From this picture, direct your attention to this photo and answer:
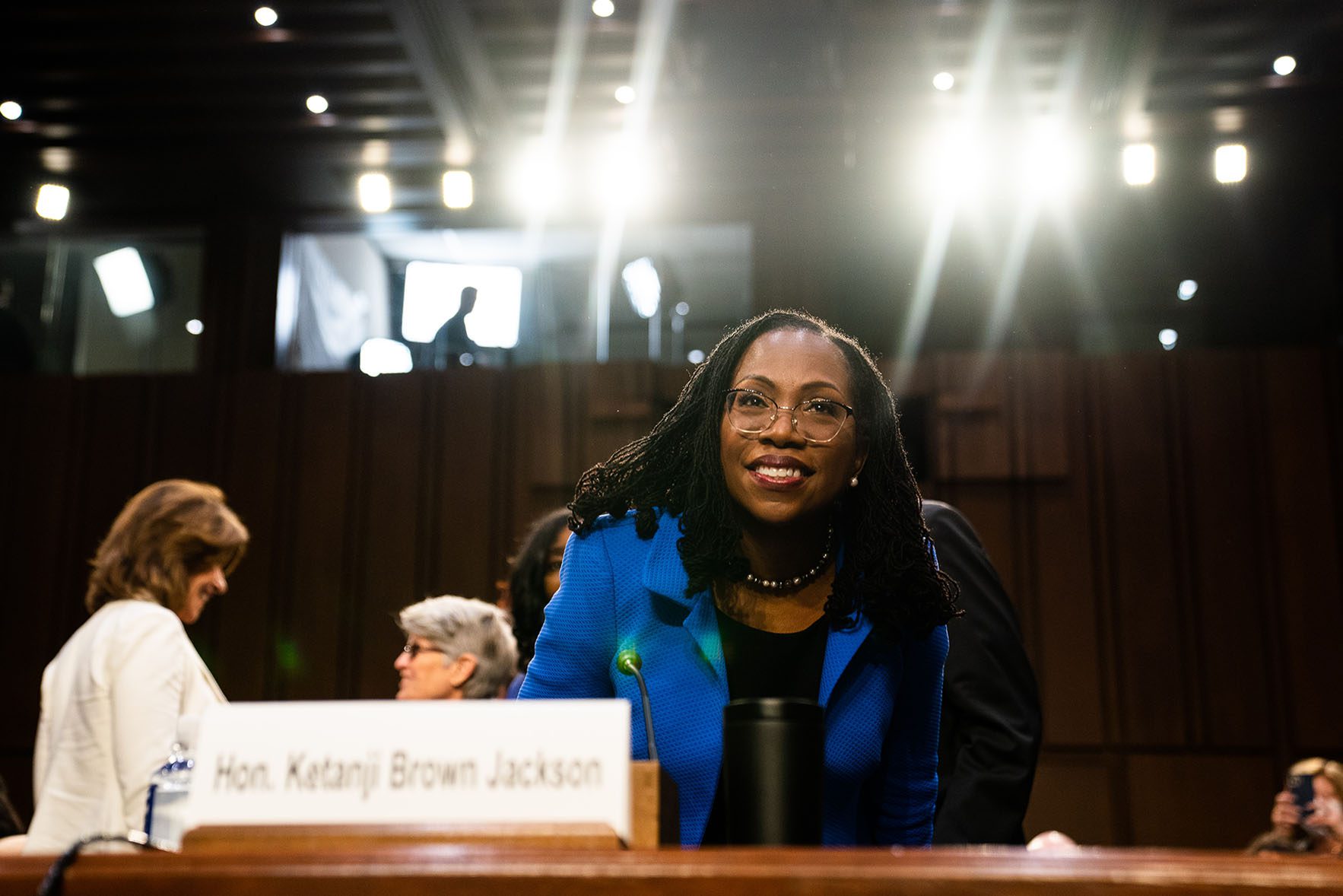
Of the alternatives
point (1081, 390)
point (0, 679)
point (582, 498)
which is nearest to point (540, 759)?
point (582, 498)

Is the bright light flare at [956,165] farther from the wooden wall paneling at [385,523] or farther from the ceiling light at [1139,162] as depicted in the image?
the wooden wall paneling at [385,523]

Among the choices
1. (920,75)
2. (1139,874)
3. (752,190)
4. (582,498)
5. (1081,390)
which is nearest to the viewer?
(1139,874)

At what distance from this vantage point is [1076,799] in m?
6.15

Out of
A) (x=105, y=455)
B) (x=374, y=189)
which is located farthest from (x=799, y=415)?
(x=105, y=455)

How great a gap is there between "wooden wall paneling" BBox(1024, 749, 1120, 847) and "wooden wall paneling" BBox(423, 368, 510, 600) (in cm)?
310

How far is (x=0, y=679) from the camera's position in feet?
22.1

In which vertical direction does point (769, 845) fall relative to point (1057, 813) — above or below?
above

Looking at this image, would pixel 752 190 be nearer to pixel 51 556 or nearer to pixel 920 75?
pixel 920 75

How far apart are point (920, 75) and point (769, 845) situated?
554 centimetres

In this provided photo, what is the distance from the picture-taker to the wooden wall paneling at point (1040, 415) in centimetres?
655

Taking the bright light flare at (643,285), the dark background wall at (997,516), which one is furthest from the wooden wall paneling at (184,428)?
the bright light flare at (643,285)

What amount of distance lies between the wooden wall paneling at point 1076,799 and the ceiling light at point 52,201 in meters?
6.32

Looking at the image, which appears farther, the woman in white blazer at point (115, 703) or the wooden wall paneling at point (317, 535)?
the wooden wall paneling at point (317, 535)

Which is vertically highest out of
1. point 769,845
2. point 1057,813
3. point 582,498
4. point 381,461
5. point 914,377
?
point 914,377
